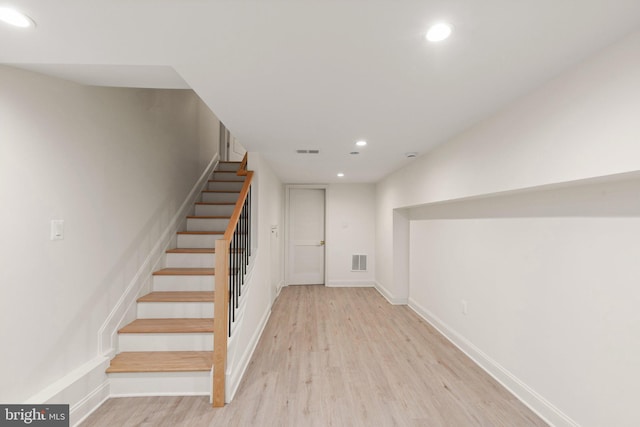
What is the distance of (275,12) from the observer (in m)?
1.11

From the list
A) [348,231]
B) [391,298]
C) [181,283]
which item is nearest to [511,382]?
[391,298]

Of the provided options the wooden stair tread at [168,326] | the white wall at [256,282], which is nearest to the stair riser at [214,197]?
the white wall at [256,282]

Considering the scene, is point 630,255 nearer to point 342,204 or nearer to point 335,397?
point 335,397

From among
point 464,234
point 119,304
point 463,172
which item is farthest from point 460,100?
point 119,304

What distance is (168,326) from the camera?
2.50 metres

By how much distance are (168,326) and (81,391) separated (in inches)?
26.0

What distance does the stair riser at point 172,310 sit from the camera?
268 cm

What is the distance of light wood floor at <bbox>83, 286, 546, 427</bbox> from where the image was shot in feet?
6.45

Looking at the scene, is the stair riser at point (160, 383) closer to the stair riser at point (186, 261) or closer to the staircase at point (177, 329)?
the staircase at point (177, 329)

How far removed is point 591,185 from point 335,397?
2.20m

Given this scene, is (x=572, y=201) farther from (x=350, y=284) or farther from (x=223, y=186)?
(x=350, y=284)

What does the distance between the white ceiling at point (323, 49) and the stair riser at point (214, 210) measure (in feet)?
6.42

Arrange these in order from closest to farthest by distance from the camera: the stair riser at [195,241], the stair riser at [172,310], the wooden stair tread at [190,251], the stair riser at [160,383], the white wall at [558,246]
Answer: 1. the white wall at [558,246]
2. the stair riser at [160,383]
3. the stair riser at [172,310]
4. the wooden stair tread at [190,251]
5. the stair riser at [195,241]

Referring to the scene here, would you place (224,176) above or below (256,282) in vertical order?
above
